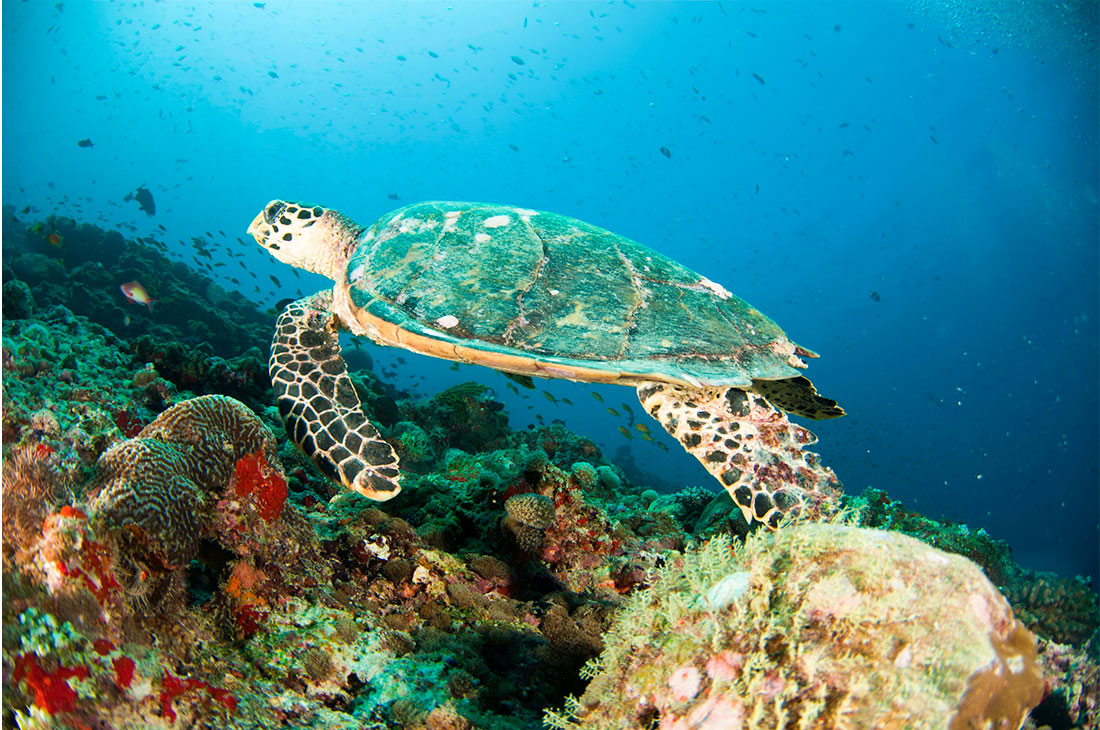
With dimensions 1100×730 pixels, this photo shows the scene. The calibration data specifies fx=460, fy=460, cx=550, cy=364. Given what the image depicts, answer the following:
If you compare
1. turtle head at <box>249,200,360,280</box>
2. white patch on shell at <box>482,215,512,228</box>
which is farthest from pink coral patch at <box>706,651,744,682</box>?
turtle head at <box>249,200,360,280</box>

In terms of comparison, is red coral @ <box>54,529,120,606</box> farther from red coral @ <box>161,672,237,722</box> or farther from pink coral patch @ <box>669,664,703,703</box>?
pink coral patch @ <box>669,664,703,703</box>

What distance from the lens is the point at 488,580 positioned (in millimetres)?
3250

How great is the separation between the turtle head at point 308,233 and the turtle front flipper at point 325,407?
0.88m

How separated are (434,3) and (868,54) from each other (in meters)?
65.1

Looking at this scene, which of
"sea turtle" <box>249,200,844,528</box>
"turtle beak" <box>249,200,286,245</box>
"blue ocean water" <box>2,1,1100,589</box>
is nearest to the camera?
"sea turtle" <box>249,200,844,528</box>

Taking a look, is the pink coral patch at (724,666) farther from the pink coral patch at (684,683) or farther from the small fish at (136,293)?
the small fish at (136,293)

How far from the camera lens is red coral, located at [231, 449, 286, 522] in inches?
103

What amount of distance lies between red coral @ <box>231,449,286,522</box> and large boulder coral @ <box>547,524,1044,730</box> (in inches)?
82.6

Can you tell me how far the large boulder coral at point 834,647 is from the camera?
120 centimetres

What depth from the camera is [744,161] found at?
75438mm

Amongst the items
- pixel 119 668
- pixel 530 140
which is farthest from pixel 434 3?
pixel 119 668

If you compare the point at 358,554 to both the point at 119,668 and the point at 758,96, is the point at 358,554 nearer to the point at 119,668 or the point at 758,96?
the point at 119,668

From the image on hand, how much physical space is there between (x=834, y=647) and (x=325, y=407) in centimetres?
373

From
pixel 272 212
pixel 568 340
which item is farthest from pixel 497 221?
pixel 272 212
